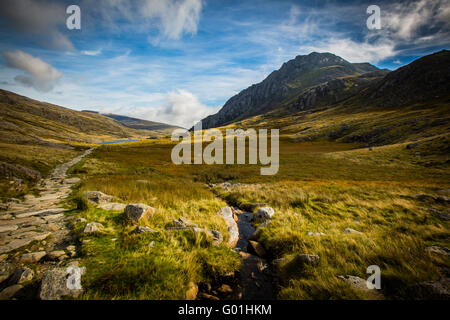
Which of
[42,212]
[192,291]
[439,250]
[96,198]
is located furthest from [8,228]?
[439,250]

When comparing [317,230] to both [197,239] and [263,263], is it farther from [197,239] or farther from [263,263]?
[197,239]

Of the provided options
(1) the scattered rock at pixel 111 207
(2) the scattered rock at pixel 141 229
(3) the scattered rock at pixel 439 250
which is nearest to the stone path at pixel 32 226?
(1) the scattered rock at pixel 111 207

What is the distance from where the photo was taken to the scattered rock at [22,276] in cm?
368

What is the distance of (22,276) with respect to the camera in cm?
370

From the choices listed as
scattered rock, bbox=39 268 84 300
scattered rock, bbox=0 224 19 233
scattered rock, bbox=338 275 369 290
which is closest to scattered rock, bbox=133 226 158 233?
scattered rock, bbox=39 268 84 300

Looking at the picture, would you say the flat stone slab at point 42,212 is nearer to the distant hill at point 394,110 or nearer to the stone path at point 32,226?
the stone path at point 32,226

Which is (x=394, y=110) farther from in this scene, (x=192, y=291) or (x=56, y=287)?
(x=56, y=287)

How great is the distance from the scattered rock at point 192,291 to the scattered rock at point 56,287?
2390 millimetres

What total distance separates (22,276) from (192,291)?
3752mm
